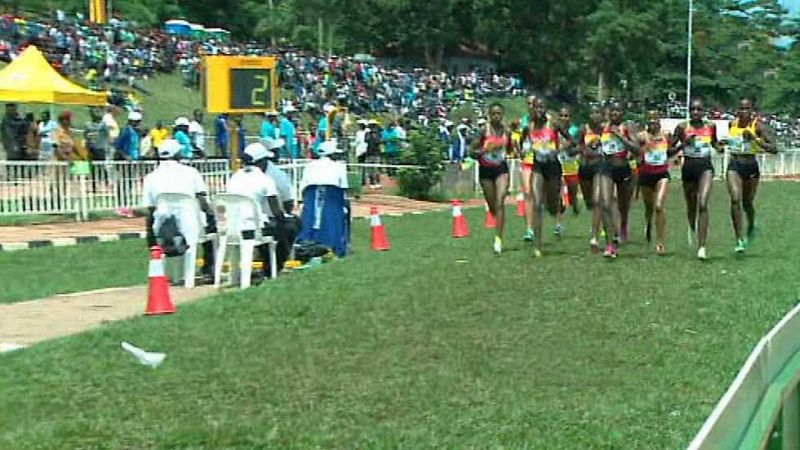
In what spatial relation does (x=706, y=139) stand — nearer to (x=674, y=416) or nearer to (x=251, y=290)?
(x=251, y=290)

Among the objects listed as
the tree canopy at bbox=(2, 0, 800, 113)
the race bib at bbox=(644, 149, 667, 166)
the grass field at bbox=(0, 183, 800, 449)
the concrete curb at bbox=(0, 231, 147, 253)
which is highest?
the tree canopy at bbox=(2, 0, 800, 113)

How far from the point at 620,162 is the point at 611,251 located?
3.67ft

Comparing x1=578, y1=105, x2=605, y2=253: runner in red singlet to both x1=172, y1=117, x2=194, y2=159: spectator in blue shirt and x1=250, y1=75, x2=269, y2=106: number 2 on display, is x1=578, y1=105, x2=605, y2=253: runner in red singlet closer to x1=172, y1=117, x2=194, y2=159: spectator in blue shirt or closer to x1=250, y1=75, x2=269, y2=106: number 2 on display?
x1=250, y1=75, x2=269, y2=106: number 2 on display

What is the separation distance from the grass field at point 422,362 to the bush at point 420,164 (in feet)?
57.3

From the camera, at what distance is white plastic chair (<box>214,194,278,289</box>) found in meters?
14.4

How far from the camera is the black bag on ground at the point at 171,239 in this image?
14.7m

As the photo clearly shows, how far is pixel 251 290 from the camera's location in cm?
1307

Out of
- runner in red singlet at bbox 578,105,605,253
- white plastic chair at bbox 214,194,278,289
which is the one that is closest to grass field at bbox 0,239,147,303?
white plastic chair at bbox 214,194,278,289

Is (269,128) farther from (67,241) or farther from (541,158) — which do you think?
(541,158)

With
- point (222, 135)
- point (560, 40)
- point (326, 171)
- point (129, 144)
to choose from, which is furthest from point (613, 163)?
point (560, 40)

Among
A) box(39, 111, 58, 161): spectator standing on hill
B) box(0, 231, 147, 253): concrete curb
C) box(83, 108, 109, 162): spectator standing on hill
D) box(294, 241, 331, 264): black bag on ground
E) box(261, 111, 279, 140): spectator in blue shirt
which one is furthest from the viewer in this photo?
box(261, 111, 279, 140): spectator in blue shirt

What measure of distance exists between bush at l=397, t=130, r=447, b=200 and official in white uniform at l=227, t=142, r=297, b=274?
55.0ft

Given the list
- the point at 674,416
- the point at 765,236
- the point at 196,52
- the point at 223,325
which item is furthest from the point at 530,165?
the point at 196,52

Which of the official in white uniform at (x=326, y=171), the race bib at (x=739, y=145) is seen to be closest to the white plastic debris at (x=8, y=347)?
the official in white uniform at (x=326, y=171)
